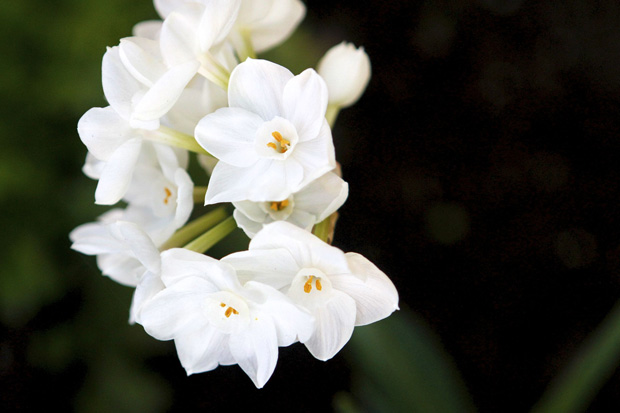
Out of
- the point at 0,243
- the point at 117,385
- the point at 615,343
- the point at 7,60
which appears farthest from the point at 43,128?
the point at 615,343

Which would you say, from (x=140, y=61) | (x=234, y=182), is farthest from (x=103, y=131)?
(x=234, y=182)

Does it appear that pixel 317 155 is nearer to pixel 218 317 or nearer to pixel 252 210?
pixel 252 210

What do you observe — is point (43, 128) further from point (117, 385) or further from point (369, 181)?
point (369, 181)

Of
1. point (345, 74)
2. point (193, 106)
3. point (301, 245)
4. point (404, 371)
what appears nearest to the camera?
point (301, 245)

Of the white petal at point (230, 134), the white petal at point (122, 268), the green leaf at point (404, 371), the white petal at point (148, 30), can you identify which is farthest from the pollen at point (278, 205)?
the green leaf at point (404, 371)

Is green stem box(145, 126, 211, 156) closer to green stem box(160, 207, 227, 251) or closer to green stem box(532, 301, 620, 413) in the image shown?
green stem box(160, 207, 227, 251)
